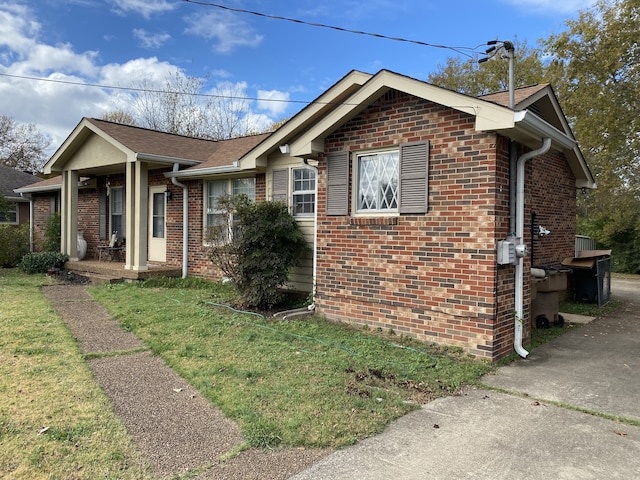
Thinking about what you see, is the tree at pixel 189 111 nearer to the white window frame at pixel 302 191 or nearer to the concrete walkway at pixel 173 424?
the white window frame at pixel 302 191

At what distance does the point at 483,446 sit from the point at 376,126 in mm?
4502

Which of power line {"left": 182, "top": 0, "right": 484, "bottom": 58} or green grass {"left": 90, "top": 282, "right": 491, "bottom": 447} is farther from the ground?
power line {"left": 182, "top": 0, "right": 484, "bottom": 58}

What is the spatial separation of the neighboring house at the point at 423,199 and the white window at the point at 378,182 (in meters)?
0.02

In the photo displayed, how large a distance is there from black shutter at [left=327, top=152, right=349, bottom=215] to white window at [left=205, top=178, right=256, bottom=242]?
3.45 metres

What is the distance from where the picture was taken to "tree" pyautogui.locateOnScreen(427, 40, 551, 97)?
24.3 meters

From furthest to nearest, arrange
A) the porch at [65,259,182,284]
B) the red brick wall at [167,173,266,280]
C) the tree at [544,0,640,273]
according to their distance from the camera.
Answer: the tree at [544,0,640,273] → the red brick wall at [167,173,266,280] → the porch at [65,259,182,284]

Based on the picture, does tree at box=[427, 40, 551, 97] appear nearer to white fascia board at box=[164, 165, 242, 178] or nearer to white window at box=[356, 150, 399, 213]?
white fascia board at box=[164, 165, 242, 178]

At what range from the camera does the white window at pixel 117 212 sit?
13.8m

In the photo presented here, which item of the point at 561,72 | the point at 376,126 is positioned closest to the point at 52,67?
the point at 376,126

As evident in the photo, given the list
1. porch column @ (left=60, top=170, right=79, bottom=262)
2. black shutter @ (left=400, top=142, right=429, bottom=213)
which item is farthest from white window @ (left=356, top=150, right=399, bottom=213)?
porch column @ (left=60, top=170, right=79, bottom=262)

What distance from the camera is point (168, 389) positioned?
4285 millimetres

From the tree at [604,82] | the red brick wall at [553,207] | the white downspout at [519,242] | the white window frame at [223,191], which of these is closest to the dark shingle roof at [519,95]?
the white downspout at [519,242]

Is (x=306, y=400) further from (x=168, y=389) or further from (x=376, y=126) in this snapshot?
(x=376, y=126)

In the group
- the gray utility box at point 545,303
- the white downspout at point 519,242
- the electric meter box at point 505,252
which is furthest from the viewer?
the gray utility box at point 545,303
